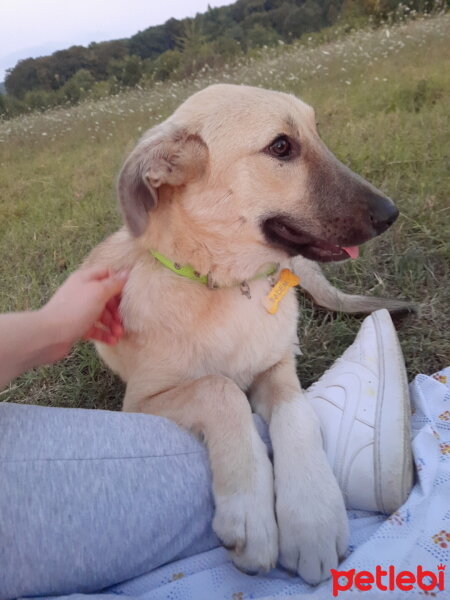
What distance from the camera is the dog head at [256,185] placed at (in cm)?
157

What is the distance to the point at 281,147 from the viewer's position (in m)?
1.60

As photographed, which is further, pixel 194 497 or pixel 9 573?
pixel 194 497

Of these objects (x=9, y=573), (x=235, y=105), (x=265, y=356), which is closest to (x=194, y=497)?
(x=9, y=573)

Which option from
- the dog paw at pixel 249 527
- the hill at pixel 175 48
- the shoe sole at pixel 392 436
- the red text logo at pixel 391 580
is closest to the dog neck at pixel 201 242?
the shoe sole at pixel 392 436

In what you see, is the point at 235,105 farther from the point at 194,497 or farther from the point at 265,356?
the point at 194,497

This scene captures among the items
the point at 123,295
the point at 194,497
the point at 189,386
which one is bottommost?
the point at 194,497

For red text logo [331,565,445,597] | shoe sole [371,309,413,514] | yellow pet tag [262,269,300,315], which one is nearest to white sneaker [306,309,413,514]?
shoe sole [371,309,413,514]

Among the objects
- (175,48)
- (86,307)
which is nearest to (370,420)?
(86,307)

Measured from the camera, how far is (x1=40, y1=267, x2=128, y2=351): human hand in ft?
4.31

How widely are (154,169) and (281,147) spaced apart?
1.38ft

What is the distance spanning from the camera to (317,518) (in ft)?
3.84

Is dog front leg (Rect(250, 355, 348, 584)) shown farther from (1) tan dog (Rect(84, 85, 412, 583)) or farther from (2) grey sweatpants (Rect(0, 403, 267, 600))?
(2) grey sweatpants (Rect(0, 403, 267, 600))

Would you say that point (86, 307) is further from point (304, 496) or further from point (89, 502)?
point (304, 496)

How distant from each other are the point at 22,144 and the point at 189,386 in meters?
6.95
